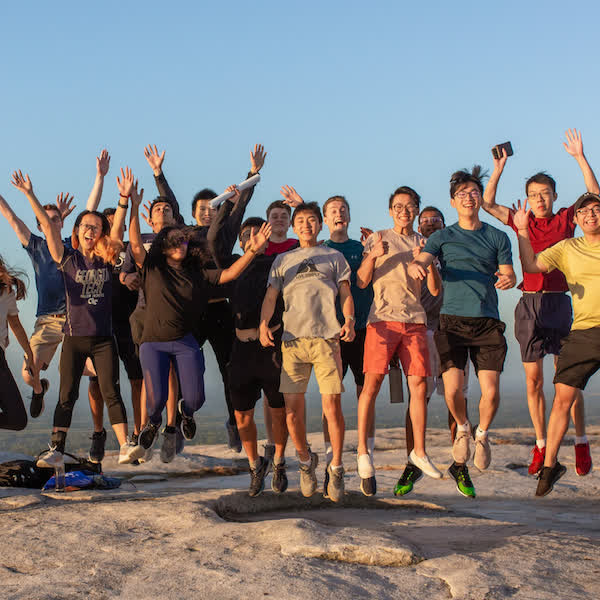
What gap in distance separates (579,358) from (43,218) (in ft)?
18.3

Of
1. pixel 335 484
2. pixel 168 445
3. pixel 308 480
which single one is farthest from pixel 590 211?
pixel 168 445

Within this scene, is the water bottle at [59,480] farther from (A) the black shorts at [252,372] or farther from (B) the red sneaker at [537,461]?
(B) the red sneaker at [537,461]

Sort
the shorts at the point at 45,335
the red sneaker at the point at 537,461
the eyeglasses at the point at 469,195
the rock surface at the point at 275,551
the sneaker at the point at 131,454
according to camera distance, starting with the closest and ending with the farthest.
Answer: the rock surface at the point at 275,551, the eyeglasses at the point at 469,195, the sneaker at the point at 131,454, the red sneaker at the point at 537,461, the shorts at the point at 45,335

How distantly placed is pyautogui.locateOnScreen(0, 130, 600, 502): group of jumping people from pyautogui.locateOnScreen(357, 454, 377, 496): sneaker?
0.01 metres

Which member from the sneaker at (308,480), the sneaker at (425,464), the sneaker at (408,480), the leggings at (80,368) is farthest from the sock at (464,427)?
the leggings at (80,368)

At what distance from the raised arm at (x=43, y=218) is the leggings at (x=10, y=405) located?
139cm

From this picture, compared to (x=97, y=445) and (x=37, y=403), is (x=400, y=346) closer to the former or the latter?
(x=97, y=445)

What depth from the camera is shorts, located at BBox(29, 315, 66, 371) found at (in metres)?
8.30

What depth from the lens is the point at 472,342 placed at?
22.1 ft

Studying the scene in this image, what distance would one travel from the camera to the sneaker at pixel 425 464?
6.52 metres

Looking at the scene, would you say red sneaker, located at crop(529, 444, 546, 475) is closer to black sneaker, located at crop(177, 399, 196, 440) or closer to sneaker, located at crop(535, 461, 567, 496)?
sneaker, located at crop(535, 461, 567, 496)

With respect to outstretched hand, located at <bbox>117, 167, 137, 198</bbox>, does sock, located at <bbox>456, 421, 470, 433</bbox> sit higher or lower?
lower

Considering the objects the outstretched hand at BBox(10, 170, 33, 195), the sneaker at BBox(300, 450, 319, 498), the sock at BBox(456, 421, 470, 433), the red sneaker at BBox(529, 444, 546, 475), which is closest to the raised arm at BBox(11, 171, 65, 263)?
the outstretched hand at BBox(10, 170, 33, 195)

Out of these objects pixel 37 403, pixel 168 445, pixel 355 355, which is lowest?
pixel 168 445
